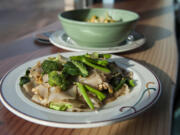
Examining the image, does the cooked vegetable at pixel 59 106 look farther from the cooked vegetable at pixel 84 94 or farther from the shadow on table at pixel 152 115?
the shadow on table at pixel 152 115

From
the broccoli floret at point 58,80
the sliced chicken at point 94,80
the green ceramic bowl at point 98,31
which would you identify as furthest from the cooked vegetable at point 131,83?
the green ceramic bowl at point 98,31

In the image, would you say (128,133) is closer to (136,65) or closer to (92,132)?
(92,132)

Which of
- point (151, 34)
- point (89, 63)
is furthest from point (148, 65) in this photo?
point (151, 34)

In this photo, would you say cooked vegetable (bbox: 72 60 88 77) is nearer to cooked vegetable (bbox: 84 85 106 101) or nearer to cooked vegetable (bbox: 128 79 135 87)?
cooked vegetable (bbox: 84 85 106 101)

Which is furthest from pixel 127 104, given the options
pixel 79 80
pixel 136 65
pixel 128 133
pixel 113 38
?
pixel 113 38

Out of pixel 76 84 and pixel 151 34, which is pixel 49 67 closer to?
pixel 76 84

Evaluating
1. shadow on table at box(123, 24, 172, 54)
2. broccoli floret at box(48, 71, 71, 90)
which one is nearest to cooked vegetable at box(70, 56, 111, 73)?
broccoli floret at box(48, 71, 71, 90)

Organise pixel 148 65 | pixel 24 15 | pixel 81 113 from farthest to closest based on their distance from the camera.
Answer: pixel 24 15 → pixel 148 65 → pixel 81 113
